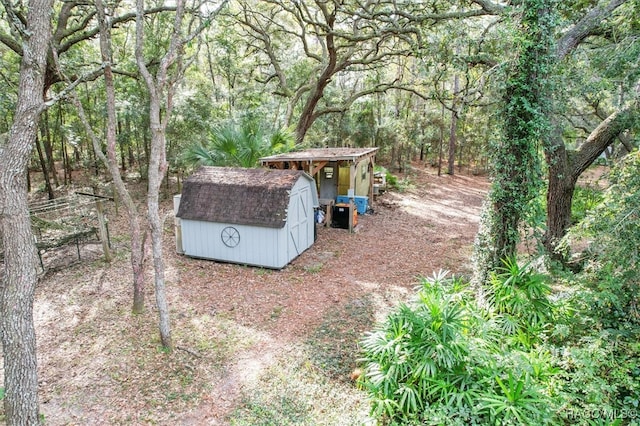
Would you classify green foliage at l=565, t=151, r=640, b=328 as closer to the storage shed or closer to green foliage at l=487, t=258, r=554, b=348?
green foliage at l=487, t=258, r=554, b=348

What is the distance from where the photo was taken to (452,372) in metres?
4.52

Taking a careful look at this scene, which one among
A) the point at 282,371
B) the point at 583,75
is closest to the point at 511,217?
the point at 583,75

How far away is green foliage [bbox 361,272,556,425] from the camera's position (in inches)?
159

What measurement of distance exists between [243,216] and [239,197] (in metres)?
0.51

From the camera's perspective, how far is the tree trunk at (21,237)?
3727mm

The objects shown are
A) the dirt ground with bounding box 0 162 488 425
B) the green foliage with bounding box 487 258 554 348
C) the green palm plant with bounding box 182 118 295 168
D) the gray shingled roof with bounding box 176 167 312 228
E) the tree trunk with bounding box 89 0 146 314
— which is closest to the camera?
the dirt ground with bounding box 0 162 488 425

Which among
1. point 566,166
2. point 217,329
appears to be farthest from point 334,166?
point 217,329

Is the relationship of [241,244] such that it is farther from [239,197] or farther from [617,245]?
[617,245]

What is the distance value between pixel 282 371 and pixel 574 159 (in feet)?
23.5

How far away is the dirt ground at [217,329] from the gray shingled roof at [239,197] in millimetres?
1246

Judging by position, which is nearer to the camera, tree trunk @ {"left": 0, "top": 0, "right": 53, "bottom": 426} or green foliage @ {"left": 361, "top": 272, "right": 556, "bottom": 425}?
tree trunk @ {"left": 0, "top": 0, "right": 53, "bottom": 426}

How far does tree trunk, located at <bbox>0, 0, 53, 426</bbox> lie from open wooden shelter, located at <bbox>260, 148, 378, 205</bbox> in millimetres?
7782

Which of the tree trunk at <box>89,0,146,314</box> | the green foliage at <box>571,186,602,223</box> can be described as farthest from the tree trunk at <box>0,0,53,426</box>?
the green foliage at <box>571,186,602,223</box>

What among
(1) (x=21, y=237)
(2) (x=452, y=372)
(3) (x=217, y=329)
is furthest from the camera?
(3) (x=217, y=329)
